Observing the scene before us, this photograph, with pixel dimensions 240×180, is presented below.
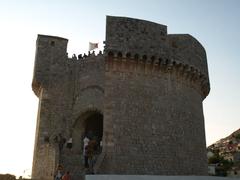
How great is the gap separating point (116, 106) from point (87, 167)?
104 inches

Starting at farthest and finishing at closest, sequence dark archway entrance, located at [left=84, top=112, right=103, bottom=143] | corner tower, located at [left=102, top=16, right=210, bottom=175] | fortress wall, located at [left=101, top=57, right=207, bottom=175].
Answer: dark archway entrance, located at [left=84, top=112, right=103, bottom=143] → corner tower, located at [left=102, top=16, right=210, bottom=175] → fortress wall, located at [left=101, top=57, right=207, bottom=175]

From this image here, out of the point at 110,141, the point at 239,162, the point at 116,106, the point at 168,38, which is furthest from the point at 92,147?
the point at 239,162

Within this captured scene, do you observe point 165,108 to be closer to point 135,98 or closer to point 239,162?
point 135,98

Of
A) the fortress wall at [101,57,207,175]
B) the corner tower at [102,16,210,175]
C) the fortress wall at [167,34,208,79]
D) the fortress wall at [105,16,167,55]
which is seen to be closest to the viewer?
the fortress wall at [101,57,207,175]

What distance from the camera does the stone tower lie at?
12.4m

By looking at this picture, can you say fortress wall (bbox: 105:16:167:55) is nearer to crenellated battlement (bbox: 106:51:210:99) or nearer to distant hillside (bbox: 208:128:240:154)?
crenellated battlement (bbox: 106:51:210:99)

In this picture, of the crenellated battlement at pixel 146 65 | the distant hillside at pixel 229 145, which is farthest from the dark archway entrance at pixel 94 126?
the distant hillside at pixel 229 145

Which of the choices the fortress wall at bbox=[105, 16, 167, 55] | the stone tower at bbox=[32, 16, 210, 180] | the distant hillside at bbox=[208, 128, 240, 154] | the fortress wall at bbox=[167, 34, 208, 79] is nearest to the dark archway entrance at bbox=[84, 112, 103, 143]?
the stone tower at bbox=[32, 16, 210, 180]

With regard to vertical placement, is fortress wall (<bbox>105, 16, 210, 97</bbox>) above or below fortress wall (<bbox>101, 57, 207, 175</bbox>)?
above

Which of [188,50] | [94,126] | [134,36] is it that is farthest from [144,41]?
[94,126]

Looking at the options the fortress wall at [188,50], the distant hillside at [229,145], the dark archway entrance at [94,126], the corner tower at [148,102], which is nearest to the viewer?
the corner tower at [148,102]

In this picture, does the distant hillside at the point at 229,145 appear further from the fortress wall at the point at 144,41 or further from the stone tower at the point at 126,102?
the fortress wall at the point at 144,41

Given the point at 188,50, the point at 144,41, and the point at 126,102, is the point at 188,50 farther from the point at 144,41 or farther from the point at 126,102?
the point at 126,102

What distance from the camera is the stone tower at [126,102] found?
12.4 metres
